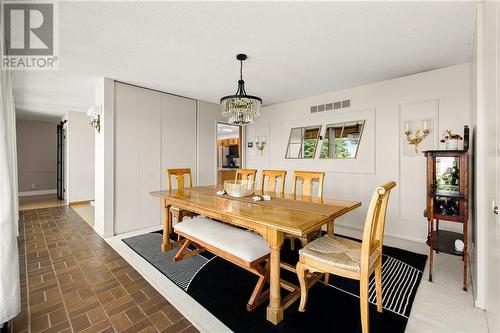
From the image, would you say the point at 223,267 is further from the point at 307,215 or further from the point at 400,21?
the point at 400,21

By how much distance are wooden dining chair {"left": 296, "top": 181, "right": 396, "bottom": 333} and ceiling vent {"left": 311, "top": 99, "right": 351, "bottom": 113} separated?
2.73m

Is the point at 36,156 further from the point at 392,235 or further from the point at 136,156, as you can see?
the point at 392,235

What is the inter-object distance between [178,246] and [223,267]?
0.90 metres

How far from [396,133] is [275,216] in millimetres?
2868

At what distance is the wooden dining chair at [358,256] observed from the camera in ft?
5.09

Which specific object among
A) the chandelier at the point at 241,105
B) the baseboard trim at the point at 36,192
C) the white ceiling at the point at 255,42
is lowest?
the baseboard trim at the point at 36,192

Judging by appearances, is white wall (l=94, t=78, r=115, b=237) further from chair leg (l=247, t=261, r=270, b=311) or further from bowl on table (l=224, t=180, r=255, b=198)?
chair leg (l=247, t=261, r=270, b=311)

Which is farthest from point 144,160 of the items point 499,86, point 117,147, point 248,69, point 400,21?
point 499,86

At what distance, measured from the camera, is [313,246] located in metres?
1.89

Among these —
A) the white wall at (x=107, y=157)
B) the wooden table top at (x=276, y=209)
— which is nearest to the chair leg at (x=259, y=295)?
the wooden table top at (x=276, y=209)

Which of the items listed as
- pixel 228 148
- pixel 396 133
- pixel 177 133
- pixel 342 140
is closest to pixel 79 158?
pixel 177 133

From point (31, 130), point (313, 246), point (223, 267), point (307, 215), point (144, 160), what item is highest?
point (31, 130)

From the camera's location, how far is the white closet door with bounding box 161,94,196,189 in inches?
172

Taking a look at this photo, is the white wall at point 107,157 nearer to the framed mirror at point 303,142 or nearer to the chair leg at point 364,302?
the framed mirror at point 303,142
